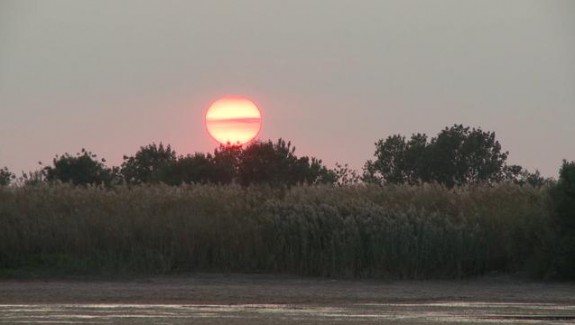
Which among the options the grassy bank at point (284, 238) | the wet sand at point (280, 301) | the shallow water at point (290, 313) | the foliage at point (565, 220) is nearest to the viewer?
the shallow water at point (290, 313)

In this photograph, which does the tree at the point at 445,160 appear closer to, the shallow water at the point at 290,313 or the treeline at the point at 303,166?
the treeline at the point at 303,166

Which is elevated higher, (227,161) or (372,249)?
(227,161)

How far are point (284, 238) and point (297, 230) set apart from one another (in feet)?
1.68

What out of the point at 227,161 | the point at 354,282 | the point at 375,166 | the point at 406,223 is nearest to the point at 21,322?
the point at 354,282

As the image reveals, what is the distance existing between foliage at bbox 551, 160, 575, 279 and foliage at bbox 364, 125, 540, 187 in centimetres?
4500

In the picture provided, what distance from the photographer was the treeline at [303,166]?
259 ft

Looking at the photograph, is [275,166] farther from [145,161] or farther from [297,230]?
[297,230]

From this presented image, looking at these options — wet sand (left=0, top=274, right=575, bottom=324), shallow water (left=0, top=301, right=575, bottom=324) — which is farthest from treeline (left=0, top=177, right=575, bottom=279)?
shallow water (left=0, top=301, right=575, bottom=324)

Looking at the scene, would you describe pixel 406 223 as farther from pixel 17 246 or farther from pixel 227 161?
pixel 227 161

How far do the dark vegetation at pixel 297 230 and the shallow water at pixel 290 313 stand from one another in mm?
8166

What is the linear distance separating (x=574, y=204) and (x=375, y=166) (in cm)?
5419

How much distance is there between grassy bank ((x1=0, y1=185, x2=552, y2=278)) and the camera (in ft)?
123

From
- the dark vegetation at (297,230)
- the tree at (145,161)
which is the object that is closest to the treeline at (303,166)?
the tree at (145,161)

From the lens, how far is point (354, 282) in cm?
3588
